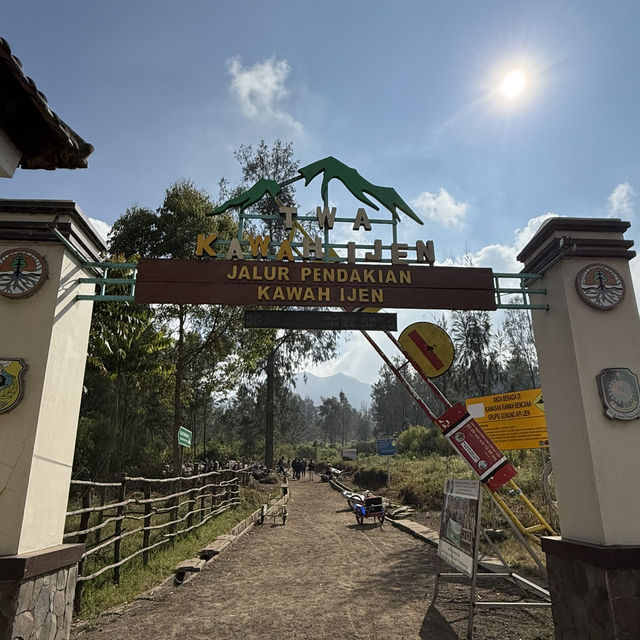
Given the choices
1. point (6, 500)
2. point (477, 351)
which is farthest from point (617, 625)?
point (477, 351)

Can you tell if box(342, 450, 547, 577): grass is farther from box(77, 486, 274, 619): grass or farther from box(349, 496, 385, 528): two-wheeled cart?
box(77, 486, 274, 619): grass

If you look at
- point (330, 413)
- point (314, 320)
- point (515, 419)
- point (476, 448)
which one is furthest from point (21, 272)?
point (330, 413)

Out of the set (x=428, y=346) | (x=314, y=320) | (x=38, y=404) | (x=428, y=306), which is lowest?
(x=38, y=404)

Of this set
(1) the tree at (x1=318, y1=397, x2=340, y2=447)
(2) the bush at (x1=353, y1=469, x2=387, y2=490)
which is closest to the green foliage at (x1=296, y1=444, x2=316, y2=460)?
(2) the bush at (x1=353, y1=469, x2=387, y2=490)

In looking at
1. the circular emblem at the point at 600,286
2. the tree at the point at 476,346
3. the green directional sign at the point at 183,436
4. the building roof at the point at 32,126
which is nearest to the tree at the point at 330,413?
the tree at the point at 476,346

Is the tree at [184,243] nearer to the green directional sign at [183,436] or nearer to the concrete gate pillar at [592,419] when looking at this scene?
the green directional sign at [183,436]

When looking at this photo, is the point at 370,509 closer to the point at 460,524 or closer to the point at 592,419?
the point at 460,524

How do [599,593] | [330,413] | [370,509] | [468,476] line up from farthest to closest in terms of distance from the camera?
1. [330,413]
2. [468,476]
3. [370,509]
4. [599,593]

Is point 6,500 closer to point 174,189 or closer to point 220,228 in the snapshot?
point 220,228

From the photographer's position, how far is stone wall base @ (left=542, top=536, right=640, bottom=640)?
415cm

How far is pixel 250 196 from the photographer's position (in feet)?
20.0

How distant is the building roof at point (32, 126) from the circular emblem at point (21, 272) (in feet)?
5.78

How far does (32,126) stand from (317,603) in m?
6.46

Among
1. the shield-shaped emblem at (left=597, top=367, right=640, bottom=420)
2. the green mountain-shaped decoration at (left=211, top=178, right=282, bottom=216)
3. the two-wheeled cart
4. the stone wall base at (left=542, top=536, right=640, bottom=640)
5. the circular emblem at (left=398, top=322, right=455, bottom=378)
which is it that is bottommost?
the two-wheeled cart
